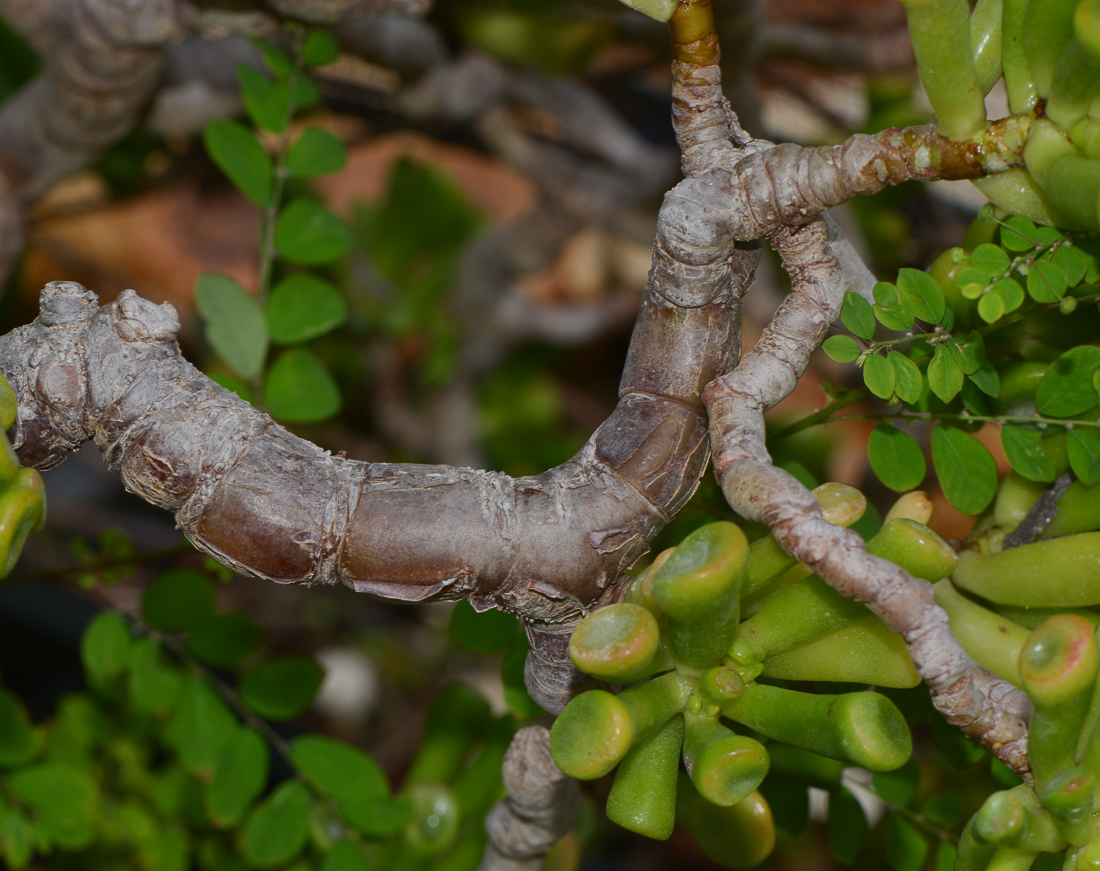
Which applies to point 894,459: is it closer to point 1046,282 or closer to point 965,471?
point 965,471

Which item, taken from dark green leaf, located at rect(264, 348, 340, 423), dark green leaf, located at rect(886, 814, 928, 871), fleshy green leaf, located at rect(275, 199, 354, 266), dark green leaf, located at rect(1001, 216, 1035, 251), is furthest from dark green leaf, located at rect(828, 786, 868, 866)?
fleshy green leaf, located at rect(275, 199, 354, 266)

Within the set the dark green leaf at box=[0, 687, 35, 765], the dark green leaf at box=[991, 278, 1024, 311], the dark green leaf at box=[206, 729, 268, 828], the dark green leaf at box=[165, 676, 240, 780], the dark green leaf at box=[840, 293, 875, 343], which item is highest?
the dark green leaf at box=[991, 278, 1024, 311]

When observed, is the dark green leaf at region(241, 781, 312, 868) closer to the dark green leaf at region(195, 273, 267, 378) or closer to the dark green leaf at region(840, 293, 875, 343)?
the dark green leaf at region(195, 273, 267, 378)

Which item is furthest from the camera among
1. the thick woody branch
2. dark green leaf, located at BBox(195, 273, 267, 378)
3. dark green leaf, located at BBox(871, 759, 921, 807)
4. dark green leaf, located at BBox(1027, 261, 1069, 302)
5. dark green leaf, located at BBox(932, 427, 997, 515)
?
dark green leaf, located at BBox(195, 273, 267, 378)

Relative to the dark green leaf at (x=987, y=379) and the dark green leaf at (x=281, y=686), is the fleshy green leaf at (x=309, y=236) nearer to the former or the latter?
the dark green leaf at (x=281, y=686)

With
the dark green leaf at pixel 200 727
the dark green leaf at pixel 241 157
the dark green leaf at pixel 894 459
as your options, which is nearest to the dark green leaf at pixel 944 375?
the dark green leaf at pixel 894 459

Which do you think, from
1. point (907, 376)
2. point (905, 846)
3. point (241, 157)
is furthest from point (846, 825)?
point (241, 157)
